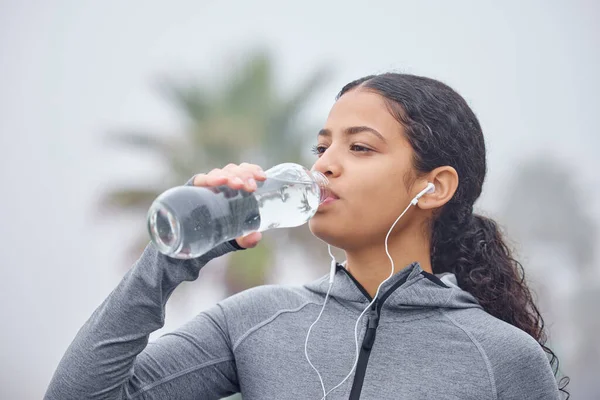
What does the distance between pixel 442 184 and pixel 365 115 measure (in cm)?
32

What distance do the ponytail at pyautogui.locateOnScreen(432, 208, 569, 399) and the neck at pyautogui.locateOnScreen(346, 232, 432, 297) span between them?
0.18 meters

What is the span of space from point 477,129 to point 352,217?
584 millimetres

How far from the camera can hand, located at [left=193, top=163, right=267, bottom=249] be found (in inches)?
68.4

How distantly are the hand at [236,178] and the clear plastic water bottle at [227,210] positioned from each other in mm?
26

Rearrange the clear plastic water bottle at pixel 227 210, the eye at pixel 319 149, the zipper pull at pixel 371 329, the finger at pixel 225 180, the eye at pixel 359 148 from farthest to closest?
the eye at pixel 319 149
the eye at pixel 359 148
the zipper pull at pixel 371 329
the finger at pixel 225 180
the clear plastic water bottle at pixel 227 210

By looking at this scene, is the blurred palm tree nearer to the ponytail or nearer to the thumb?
the ponytail

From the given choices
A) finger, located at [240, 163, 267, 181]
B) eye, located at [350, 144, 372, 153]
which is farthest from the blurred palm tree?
finger, located at [240, 163, 267, 181]

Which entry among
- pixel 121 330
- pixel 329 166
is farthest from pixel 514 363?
pixel 121 330

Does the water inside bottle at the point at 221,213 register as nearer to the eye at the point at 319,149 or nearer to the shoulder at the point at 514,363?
the eye at the point at 319,149

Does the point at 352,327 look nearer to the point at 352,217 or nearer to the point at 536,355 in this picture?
the point at 352,217

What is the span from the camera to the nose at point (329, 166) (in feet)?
6.92

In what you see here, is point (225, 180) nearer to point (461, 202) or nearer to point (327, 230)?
point (327, 230)

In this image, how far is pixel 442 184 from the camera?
2.28 meters

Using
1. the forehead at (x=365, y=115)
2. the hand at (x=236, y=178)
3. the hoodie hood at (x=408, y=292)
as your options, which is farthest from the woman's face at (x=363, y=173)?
the hand at (x=236, y=178)
